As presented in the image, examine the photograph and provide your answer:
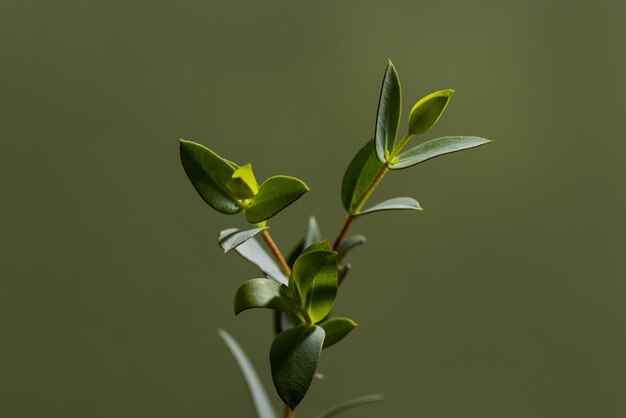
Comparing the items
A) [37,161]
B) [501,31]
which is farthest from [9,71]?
[501,31]

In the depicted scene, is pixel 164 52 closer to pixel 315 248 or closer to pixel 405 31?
pixel 405 31

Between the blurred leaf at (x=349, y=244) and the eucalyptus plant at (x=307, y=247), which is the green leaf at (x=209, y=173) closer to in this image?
the eucalyptus plant at (x=307, y=247)

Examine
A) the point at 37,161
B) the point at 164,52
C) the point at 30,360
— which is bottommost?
the point at 30,360

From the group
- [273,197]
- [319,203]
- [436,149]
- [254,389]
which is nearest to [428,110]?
[436,149]

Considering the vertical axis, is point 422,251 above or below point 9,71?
below

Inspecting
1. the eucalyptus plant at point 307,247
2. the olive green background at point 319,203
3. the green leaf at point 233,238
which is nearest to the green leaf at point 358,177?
the eucalyptus plant at point 307,247

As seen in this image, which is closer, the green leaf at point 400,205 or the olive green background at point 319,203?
the green leaf at point 400,205
